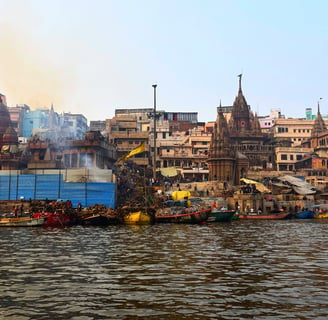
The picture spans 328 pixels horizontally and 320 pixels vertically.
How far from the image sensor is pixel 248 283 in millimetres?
14938

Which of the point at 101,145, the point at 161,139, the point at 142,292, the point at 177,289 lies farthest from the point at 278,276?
the point at 161,139

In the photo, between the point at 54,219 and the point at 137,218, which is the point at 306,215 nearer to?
the point at 137,218

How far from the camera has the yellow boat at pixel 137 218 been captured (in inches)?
1841

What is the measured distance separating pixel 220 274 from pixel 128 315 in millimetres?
6356

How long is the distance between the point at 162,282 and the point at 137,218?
105ft

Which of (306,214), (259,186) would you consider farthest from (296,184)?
(306,214)

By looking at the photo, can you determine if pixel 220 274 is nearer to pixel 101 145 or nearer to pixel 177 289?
pixel 177 289

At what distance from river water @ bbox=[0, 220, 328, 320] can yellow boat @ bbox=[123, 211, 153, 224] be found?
21192 millimetres

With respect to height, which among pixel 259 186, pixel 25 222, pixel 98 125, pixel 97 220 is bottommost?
pixel 25 222

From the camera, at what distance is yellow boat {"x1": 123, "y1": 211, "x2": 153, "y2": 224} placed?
153ft

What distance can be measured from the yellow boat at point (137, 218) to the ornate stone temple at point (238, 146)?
39.8 metres

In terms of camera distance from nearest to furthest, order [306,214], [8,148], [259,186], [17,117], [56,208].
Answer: [56,208] → [306,214] → [8,148] → [259,186] → [17,117]

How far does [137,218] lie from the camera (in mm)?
46750

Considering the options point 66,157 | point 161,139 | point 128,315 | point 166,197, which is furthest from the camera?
point 161,139
